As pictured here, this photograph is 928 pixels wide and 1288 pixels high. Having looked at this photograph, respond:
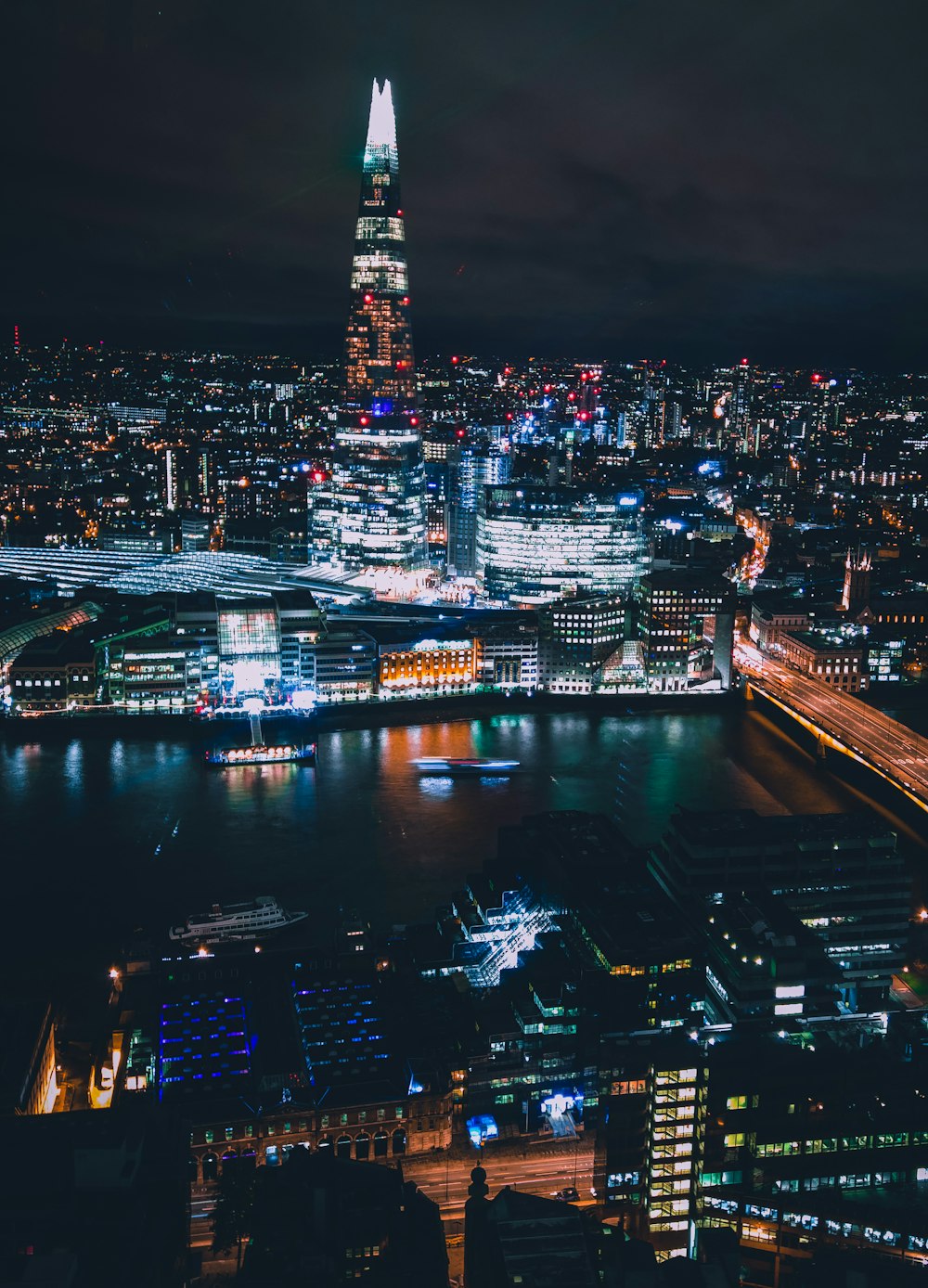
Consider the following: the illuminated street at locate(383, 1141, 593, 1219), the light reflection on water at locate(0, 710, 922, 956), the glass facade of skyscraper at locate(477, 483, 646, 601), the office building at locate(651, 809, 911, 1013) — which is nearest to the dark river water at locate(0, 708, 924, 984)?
the light reflection on water at locate(0, 710, 922, 956)

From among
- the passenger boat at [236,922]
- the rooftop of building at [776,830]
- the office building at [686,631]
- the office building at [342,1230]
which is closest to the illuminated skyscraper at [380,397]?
the office building at [686,631]

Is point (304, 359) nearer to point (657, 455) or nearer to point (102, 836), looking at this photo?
point (657, 455)

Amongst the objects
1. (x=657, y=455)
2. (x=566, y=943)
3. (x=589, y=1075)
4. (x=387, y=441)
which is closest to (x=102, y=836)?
(x=566, y=943)

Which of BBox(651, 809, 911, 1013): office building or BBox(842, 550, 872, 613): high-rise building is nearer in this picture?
BBox(651, 809, 911, 1013): office building

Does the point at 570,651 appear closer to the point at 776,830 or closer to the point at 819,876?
the point at 776,830

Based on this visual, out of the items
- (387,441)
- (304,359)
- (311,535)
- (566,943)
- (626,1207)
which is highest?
(304,359)

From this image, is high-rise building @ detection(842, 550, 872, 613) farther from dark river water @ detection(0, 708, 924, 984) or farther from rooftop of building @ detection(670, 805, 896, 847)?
rooftop of building @ detection(670, 805, 896, 847)

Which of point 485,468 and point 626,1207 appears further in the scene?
point 485,468
